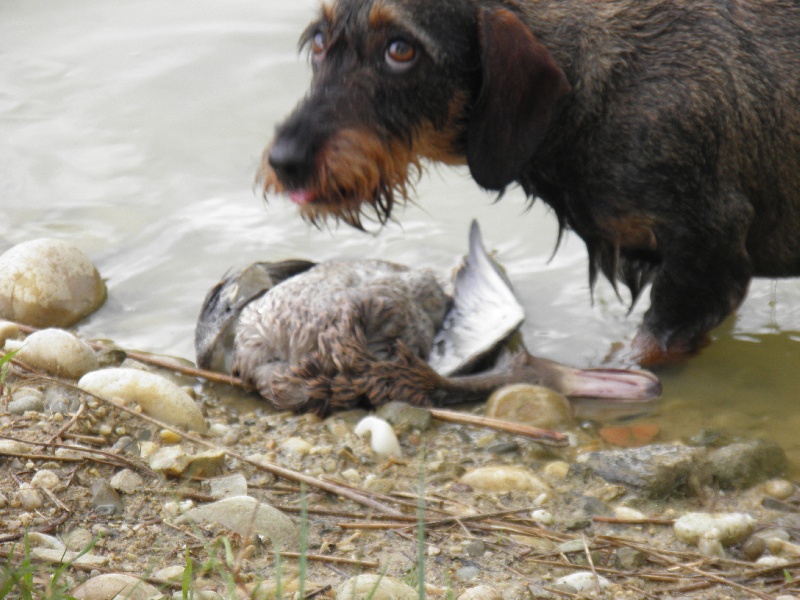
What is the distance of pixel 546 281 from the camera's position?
630cm

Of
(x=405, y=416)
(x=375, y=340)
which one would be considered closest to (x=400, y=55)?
(x=375, y=340)

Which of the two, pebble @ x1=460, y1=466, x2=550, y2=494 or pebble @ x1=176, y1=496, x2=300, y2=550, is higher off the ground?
pebble @ x1=176, y1=496, x2=300, y2=550

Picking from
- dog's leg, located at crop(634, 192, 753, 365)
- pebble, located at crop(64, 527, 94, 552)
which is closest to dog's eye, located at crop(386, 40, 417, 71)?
dog's leg, located at crop(634, 192, 753, 365)

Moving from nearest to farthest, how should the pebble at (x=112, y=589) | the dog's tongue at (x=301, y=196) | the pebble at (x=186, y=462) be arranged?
the pebble at (x=112, y=589), the pebble at (x=186, y=462), the dog's tongue at (x=301, y=196)

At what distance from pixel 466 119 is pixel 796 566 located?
2253 mm

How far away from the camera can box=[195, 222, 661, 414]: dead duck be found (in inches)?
181

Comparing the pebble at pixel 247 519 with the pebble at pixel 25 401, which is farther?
the pebble at pixel 25 401

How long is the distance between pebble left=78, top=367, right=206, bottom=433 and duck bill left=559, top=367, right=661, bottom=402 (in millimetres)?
1734

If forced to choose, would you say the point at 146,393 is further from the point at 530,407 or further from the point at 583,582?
the point at 583,582

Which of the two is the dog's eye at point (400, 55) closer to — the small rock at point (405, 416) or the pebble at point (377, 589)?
the small rock at point (405, 416)

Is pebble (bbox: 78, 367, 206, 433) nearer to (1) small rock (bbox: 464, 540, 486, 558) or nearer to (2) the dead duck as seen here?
(2) the dead duck

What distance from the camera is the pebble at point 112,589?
2775 mm

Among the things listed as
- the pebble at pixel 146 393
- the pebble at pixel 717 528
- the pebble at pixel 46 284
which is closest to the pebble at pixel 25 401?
the pebble at pixel 146 393

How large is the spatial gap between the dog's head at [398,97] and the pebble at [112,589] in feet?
6.20
